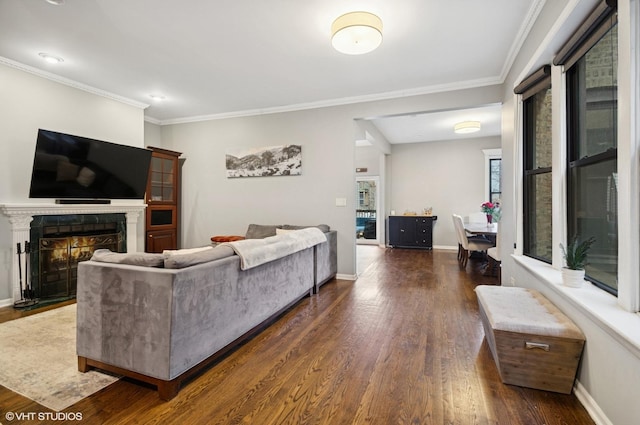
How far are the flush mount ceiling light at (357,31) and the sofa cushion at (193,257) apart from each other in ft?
6.45

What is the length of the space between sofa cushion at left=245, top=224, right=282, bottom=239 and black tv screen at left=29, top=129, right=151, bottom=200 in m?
1.71

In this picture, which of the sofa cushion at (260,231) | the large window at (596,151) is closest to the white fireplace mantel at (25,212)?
the sofa cushion at (260,231)

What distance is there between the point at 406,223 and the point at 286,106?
174 inches

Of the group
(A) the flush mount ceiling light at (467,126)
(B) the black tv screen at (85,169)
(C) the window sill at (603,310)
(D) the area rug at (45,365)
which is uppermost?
(A) the flush mount ceiling light at (467,126)

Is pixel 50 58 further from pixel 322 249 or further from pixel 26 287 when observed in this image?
pixel 322 249

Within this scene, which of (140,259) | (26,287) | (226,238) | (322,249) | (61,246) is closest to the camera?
(140,259)

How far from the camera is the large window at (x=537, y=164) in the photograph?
266 centimetres

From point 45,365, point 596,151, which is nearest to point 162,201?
point 45,365

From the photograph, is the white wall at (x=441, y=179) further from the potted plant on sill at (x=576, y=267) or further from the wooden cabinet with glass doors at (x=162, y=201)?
the potted plant on sill at (x=576, y=267)

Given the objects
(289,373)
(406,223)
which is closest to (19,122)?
(289,373)

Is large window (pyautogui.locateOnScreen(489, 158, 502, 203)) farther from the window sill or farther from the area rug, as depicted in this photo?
the area rug

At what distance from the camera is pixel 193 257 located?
1918 millimetres

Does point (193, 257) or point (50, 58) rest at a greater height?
point (50, 58)

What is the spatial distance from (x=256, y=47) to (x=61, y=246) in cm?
338
